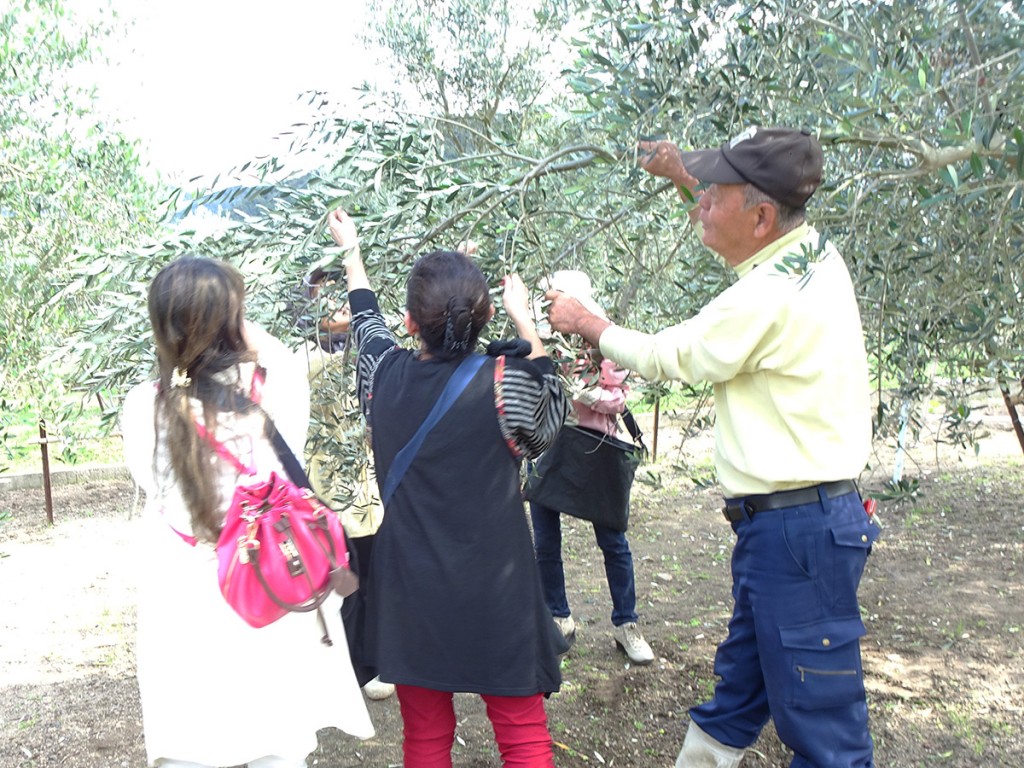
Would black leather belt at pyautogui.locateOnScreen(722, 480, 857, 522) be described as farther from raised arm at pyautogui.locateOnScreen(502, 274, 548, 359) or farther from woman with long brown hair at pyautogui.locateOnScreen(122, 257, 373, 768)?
woman with long brown hair at pyautogui.locateOnScreen(122, 257, 373, 768)

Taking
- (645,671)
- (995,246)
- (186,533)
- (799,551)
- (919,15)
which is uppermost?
(919,15)

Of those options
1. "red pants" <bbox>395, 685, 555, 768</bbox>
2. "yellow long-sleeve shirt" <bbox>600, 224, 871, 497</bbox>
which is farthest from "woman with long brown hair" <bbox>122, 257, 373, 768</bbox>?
"yellow long-sleeve shirt" <bbox>600, 224, 871, 497</bbox>

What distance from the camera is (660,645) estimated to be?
5.38m

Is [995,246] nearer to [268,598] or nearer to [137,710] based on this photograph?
[268,598]

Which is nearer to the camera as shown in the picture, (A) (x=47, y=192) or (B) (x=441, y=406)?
(B) (x=441, y=406)

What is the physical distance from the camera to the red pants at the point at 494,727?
3.04m

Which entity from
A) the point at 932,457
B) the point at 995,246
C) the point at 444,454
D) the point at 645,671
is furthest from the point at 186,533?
the point at 932,457

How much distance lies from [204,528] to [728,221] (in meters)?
1.63

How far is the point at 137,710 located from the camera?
4.91 m

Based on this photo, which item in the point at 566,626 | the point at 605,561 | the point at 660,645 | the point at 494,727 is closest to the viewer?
the point at 494,727

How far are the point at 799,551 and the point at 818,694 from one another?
0.39 m

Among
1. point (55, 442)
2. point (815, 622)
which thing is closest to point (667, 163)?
point (815, 622)

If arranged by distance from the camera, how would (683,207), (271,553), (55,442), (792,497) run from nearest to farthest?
(271,553), (792,497), (683,207), (55,442)

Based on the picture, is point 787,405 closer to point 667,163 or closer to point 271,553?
point 667,163
